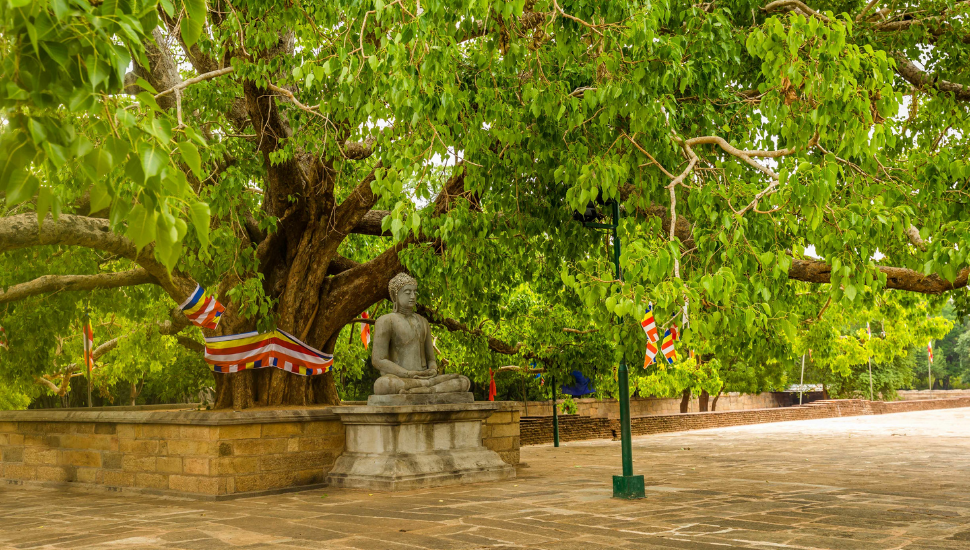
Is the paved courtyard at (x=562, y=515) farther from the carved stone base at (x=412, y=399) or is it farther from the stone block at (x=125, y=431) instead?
the carved stone base at (x=412, y=399)

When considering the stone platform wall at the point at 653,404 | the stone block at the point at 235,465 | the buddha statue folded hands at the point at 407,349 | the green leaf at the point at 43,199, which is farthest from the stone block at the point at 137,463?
the stone platform wall at the point at 653,404

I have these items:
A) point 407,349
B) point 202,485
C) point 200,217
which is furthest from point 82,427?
point 200,217

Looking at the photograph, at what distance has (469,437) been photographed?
10422mm

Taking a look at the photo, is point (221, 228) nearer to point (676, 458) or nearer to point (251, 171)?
point (251, 171)

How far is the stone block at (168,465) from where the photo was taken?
9.39 m

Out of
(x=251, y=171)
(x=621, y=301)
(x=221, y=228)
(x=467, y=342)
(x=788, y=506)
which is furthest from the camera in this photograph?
(x=467, y=342)

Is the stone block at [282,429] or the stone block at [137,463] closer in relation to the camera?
the stone block at [282,429]

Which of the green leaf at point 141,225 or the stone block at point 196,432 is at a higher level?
the green leaf at point 141,225

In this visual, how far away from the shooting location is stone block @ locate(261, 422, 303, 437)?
9.56 meters

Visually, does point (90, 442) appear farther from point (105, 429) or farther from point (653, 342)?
point (653, 342)

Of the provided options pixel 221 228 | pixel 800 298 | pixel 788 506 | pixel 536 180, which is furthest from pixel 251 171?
pixel 800 298

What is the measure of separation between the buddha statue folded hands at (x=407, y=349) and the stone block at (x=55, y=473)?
434 cm

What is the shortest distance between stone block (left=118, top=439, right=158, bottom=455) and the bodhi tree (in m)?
1.93

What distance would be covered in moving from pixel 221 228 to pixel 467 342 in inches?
269
